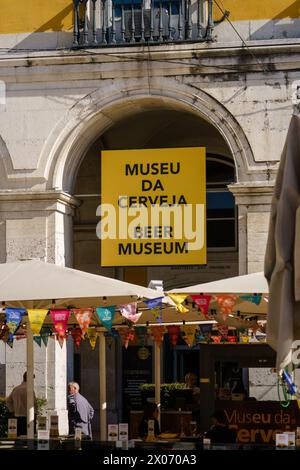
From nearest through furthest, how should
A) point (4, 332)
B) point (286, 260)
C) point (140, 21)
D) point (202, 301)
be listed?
point (286, 260), point (202, 301), point (4, 332), point (140, 21)

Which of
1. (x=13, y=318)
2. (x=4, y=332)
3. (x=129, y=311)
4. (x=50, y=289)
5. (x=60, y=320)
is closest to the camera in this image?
(x=50, y=289)

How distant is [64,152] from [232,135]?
311 cm

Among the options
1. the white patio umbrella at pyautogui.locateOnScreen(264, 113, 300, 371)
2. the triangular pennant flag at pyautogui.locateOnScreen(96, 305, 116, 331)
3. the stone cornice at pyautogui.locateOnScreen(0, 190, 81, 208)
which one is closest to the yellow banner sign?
the stone cornice at pyautogui.locateOnScreen(0, 190, 81, 208)

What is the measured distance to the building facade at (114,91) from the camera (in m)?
21.2

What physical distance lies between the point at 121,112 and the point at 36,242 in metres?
2.97

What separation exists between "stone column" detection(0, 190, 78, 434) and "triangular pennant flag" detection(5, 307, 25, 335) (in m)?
7.18

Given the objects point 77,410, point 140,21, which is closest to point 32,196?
point 140,21

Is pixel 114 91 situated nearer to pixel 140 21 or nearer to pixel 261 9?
pixel 140 21

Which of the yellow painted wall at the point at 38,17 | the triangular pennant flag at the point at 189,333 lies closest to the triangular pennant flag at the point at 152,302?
the triangular pennant flag at the point at 189,333

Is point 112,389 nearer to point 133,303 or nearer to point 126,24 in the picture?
point 126,24

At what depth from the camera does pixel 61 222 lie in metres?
22.0

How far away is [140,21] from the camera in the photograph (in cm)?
2186

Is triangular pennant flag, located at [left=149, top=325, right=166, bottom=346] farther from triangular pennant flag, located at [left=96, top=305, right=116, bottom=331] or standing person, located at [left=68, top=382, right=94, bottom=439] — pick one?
triangular pennant flag, located at [left=96, top=305, right=116, bottom=331]
